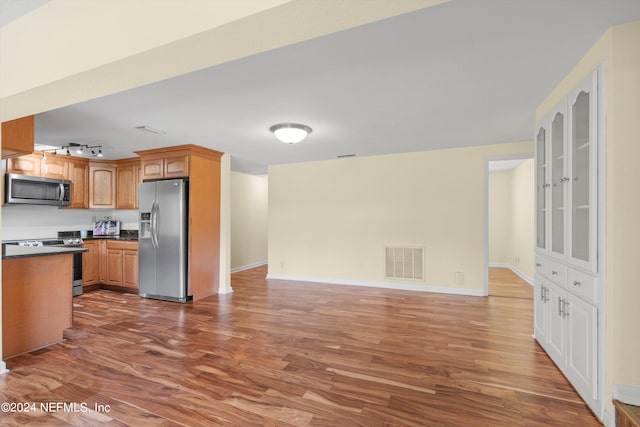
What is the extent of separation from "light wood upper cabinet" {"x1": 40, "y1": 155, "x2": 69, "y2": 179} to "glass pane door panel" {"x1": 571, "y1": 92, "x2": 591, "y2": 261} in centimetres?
658

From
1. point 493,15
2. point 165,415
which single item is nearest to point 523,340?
point 493,15

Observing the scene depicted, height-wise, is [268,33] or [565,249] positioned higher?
[268,33]

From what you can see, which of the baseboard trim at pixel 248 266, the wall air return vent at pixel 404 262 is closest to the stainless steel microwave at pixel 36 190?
the baseboard trim at pixel 248 266

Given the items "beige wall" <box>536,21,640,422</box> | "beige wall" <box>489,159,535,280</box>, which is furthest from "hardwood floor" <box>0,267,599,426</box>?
"beige wall" <box>489,159,535,280</box>

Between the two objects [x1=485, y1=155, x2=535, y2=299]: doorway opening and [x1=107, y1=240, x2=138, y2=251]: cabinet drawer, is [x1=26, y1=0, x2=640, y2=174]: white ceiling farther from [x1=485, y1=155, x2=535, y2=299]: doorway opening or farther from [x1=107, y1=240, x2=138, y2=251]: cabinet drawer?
[x1=485, y1=155, x2=535, y2=299]: doorway opening

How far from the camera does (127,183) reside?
544cm

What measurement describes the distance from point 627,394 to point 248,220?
22.3ft

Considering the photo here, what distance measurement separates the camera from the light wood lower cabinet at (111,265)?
4.94m

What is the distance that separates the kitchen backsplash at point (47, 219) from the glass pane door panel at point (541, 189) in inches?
249

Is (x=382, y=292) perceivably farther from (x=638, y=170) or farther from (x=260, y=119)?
(x=638, y=170)

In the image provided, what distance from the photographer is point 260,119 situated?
3281mm

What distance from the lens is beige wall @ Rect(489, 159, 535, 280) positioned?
5.75 meters

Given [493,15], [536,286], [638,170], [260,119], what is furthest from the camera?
[260,119]

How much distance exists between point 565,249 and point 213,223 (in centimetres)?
442
